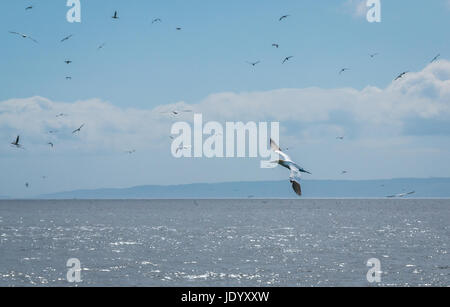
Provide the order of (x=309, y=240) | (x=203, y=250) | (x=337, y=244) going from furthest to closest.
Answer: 1. (x=309, y=240)
2. (x=337, y=244)
3. (x=203, y=250)

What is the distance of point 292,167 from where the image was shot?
34.6 ft

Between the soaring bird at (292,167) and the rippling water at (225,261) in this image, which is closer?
the soaring bird at (292,167)

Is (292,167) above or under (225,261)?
under

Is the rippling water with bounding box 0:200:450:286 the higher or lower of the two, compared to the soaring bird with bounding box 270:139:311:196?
higher

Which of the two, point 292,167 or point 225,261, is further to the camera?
point 225,261

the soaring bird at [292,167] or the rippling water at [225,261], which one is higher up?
the rippling water at [225,261]

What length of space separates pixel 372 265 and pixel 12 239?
56155 mm

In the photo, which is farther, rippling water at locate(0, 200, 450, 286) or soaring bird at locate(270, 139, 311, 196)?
rippling water at locate(0, 200, 450, 286)

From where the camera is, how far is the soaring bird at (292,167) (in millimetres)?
9812

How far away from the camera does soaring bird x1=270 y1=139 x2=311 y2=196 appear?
981 centimetres
